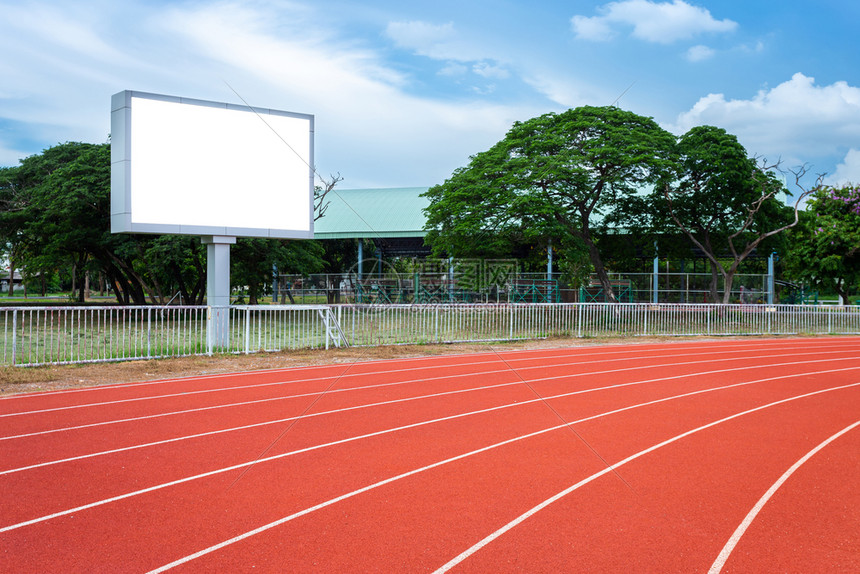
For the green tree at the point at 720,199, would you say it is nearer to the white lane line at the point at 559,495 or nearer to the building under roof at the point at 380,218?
the building under roof at the point at 380,218

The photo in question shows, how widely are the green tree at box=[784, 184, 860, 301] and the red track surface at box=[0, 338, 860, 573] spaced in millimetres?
26742

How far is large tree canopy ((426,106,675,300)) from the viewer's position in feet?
80.6

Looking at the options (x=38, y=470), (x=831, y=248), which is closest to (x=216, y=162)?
(x=38, y=470)

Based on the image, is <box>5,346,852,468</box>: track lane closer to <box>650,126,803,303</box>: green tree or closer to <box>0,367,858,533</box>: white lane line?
<box>0,367,858,533</box>: white lane line

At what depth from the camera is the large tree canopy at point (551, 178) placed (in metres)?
24.6

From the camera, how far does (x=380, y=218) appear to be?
43781mm

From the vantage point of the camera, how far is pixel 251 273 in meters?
28.4

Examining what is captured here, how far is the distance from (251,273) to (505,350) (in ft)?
51.2

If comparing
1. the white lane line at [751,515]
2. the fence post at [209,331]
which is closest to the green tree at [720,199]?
the fence post at [209,331]

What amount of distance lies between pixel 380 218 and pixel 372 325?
1077 inches

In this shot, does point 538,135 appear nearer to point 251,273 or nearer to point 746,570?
point 251,273

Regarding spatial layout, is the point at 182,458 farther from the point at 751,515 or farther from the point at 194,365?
the point at 194,365

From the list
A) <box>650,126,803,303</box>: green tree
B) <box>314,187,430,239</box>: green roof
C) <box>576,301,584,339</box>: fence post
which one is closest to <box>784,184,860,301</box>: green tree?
<box>650,126,803,303</box>: green tree

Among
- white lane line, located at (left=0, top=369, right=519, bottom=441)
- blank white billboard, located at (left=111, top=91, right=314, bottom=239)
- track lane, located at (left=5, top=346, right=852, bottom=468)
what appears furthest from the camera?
blank white billboard, located at (left=111, top=91, right=314, bottom=239)
